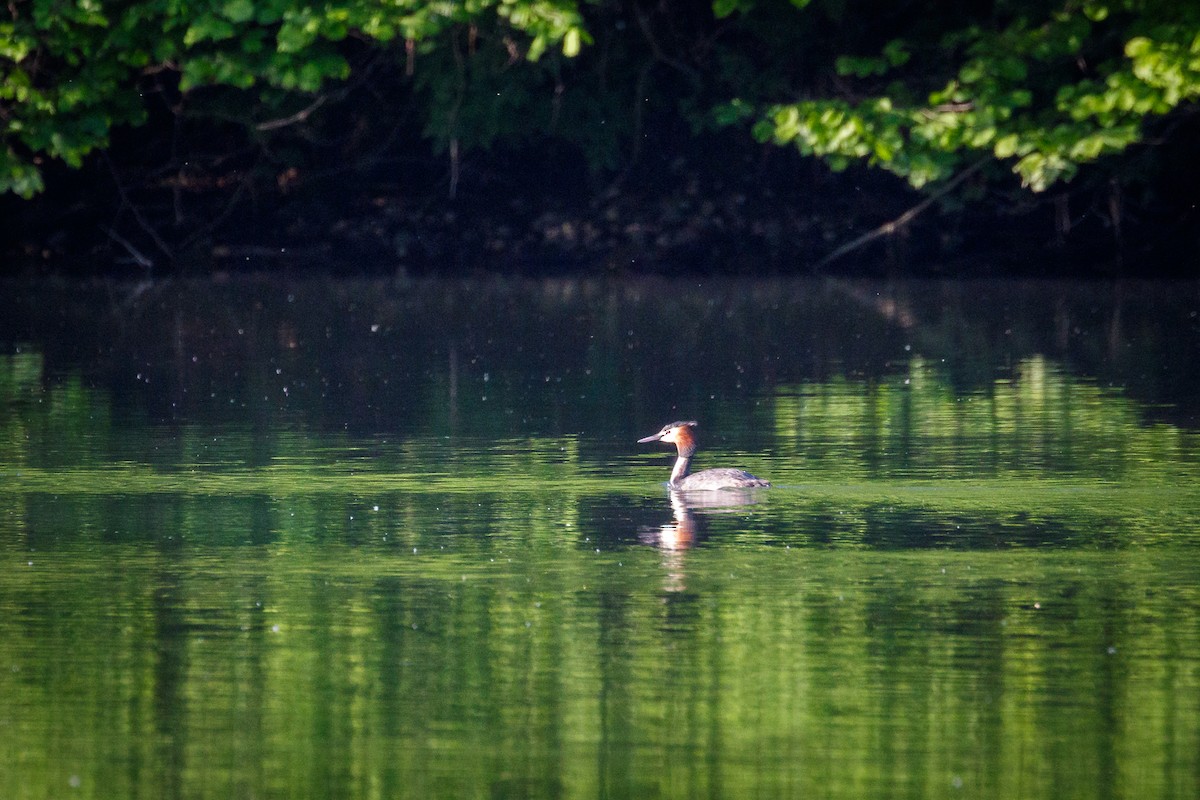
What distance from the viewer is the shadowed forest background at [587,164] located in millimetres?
28938

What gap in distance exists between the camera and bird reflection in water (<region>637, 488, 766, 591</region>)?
381 inches

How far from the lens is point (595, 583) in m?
9.31

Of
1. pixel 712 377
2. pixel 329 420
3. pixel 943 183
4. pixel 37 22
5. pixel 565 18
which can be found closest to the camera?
pixel 329 420

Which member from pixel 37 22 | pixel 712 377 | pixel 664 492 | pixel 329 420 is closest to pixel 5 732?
pixel 664 492

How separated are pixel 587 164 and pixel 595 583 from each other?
24.8 metres

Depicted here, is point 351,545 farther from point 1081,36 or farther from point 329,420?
point 1081,36

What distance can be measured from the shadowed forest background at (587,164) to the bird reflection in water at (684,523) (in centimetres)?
1465

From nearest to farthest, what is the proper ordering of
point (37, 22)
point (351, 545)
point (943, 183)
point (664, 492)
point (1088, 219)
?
point (351, 545)
point (664, 492)
point (37, 22)
point (943, 183)
point (1088, 219)

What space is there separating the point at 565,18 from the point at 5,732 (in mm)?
16541

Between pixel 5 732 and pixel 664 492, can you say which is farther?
pixel 664 492

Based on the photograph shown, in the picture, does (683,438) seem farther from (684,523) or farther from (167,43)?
(167,43)

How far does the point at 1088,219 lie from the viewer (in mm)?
33156

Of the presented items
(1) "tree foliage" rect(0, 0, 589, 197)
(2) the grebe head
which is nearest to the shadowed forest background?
(1) "tree foliage" rect(0, 0, 589, 197)

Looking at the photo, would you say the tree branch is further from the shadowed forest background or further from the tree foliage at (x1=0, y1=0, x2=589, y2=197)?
the tree foliage at (x1=0, y1=0, x2=589, y2=197)
